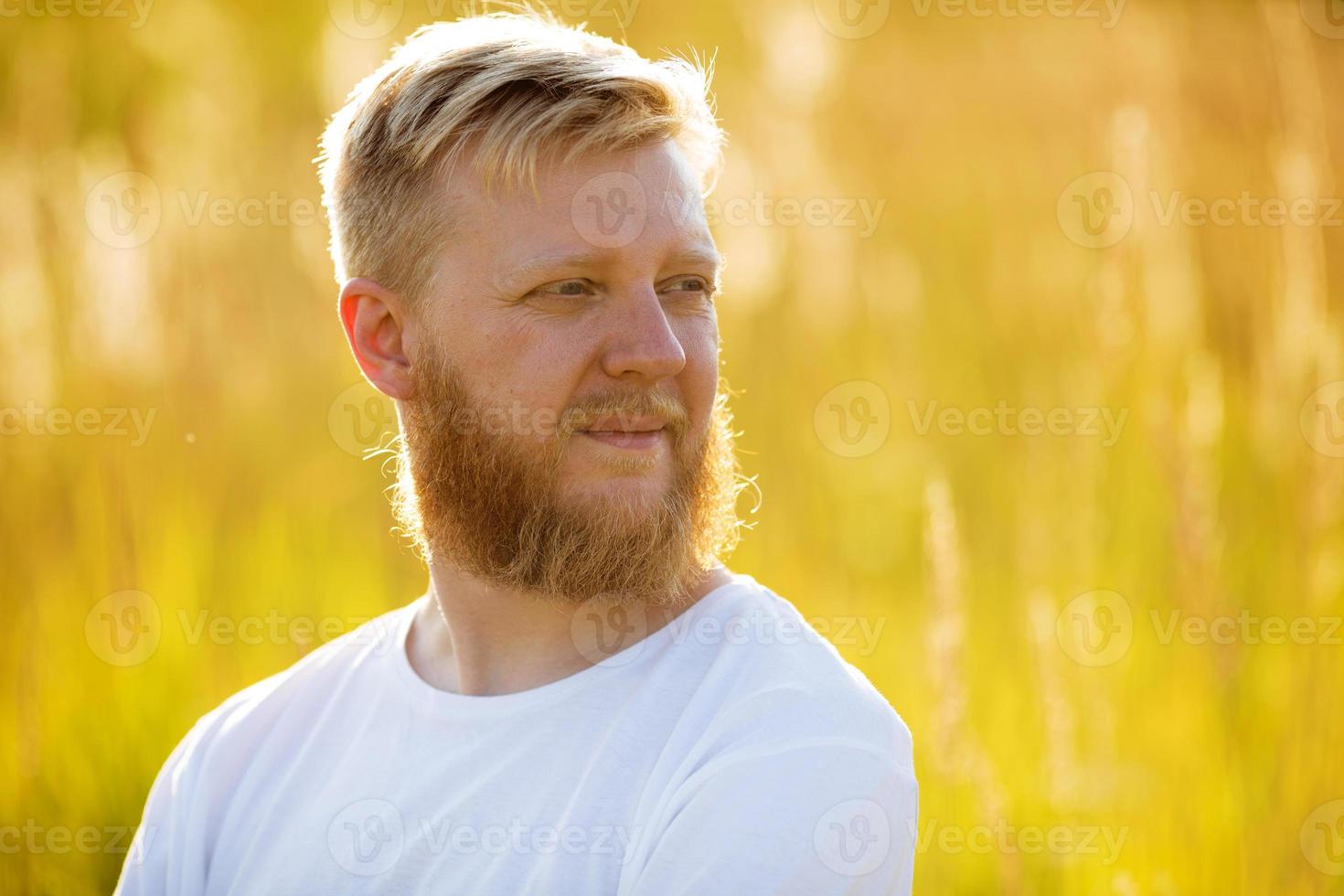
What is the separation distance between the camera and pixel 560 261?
1775mm

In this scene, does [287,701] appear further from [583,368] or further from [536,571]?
[583,368]

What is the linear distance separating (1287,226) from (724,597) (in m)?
1.72

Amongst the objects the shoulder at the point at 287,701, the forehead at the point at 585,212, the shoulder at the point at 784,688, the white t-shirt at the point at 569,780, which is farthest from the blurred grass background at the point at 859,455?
the shoulder at the point at 287,701

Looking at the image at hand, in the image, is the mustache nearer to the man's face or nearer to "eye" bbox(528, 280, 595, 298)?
the man's face

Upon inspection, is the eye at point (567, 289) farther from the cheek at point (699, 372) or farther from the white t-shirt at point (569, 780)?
the white t-shirt at point (569, 780)

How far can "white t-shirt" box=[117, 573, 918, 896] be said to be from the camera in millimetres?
1427

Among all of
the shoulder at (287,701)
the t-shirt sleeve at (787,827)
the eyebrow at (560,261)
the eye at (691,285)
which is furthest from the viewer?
the shoulder at (287,701)

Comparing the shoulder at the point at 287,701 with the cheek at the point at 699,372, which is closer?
the cheek at the point at 699,372

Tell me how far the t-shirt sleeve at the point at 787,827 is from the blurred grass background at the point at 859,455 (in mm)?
733

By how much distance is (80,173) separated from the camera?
10.9 feet

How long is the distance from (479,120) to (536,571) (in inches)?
28.3

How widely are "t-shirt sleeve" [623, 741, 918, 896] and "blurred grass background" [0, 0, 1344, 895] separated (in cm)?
73

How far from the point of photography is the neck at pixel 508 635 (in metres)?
1.83

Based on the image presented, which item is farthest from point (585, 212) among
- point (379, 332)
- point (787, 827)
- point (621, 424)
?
point (787, 827)
